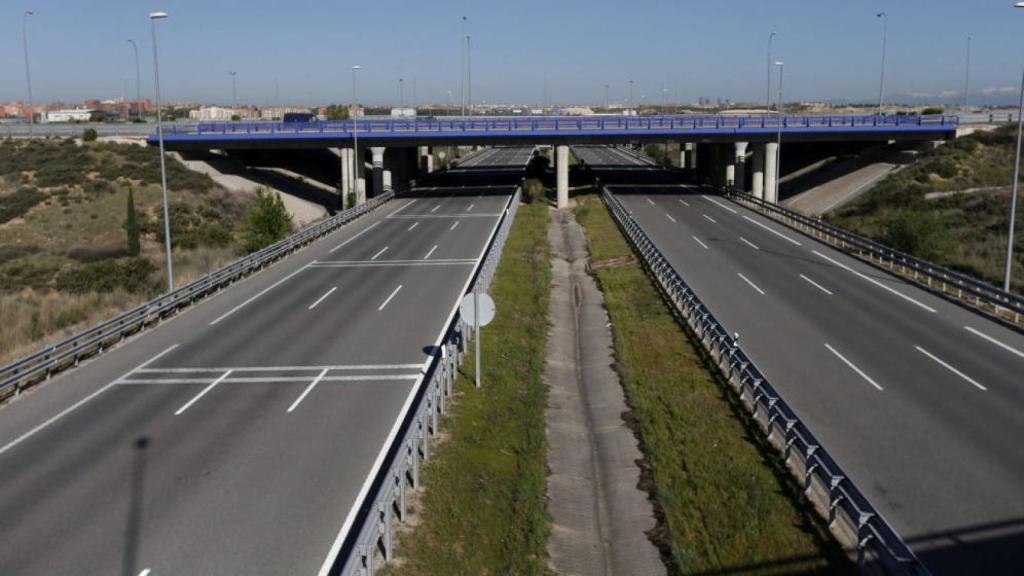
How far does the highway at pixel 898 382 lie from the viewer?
40.1 ft

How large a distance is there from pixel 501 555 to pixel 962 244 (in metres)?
34.6

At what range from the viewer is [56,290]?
118 feet

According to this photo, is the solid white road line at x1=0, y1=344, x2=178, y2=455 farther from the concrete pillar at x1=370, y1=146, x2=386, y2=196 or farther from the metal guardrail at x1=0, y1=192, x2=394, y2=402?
the concrete pillar at x1=370, y1=146, x2=386, y2=196

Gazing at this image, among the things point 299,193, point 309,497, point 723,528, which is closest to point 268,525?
point 309,497

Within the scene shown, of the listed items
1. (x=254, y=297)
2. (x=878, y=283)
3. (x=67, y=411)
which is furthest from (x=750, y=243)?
(x=67, y=411)

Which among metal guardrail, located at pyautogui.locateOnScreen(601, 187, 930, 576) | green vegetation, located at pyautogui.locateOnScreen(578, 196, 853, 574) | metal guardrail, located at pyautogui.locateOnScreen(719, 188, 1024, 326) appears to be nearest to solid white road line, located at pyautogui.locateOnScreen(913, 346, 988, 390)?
metal guardrail, located at pyautogui.locateOnScreen(719, 188, 1024, 326)

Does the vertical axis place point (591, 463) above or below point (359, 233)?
below

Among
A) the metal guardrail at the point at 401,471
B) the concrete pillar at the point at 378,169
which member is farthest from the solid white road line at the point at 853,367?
the concrete pillar at the point at 378,169

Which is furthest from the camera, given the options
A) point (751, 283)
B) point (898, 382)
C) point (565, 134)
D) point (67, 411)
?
point (565, 134)

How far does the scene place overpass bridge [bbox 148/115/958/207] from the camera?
56.9 m

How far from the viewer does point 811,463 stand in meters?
13.3

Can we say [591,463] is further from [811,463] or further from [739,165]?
[739,165]

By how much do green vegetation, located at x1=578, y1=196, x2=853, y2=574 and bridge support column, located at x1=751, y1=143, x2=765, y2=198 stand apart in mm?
37296

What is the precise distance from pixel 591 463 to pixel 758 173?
152 feet
